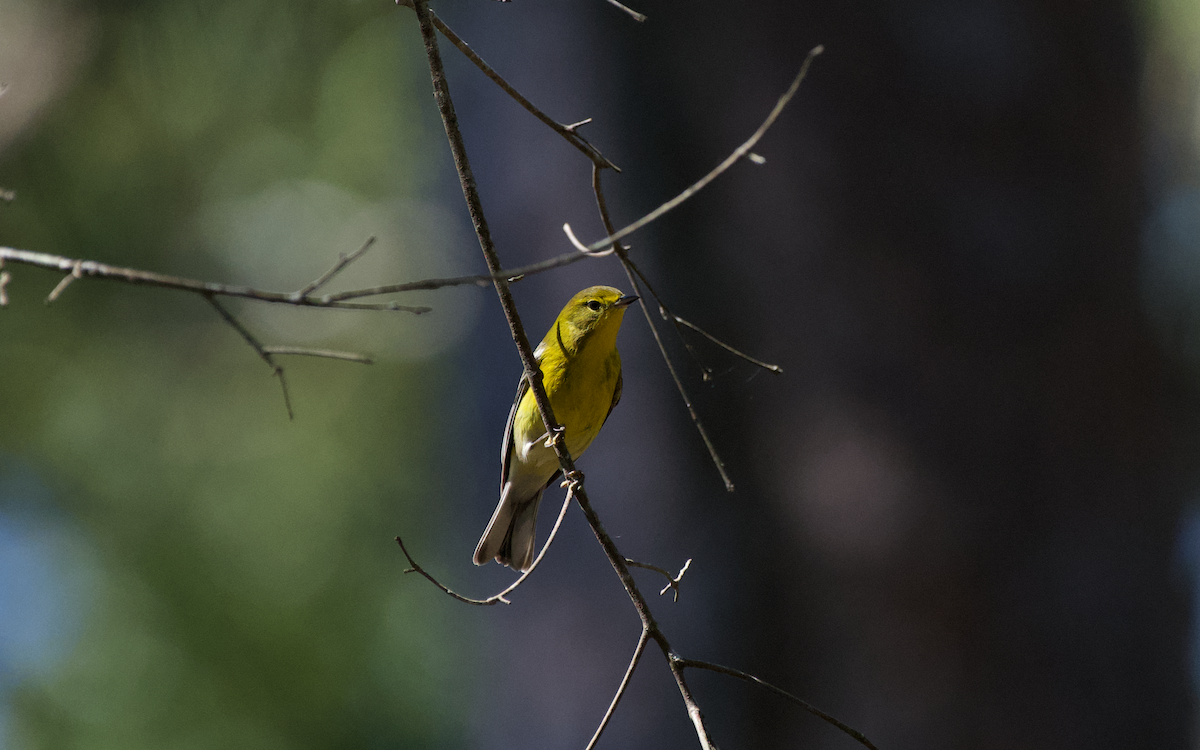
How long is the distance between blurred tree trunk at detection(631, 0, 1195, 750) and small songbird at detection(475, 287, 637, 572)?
74 centimetres

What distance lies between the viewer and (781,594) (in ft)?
10.9

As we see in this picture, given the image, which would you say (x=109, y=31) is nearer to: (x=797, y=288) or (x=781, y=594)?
(x=797, y=288)

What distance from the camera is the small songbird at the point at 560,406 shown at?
7.84 feet

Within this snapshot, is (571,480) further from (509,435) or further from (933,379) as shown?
(933,379)

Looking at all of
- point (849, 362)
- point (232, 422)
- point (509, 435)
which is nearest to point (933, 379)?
point (849, 362)

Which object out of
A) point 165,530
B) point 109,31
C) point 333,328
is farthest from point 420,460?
point 109,31

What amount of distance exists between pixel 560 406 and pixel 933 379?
1627 millimetres

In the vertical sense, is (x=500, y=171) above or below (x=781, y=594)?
above

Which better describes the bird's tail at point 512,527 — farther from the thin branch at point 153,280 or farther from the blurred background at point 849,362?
the thin branch at point 153,280

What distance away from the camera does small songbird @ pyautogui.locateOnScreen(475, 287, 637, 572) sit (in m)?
2.39

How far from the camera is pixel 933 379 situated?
132 inches

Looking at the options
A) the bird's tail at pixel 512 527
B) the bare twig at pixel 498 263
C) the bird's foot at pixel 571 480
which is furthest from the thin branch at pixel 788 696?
the bird's tail at pixel 512 527

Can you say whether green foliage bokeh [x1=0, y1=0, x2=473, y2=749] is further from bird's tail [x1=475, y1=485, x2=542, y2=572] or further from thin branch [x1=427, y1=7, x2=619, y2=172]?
thin branch [x1=427, y1=7, x2=619, y2=172]

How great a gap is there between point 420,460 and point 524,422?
29.5 feet
